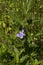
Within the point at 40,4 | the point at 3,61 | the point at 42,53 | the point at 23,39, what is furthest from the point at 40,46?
the point at 40,4

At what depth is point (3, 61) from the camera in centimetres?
260

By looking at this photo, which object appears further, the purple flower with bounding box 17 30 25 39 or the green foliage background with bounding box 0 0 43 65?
the purple flower with bounding box 17 30 25 39

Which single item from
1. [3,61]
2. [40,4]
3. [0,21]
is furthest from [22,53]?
[40,4]

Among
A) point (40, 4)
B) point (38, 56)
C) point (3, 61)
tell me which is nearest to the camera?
point (3, 61)

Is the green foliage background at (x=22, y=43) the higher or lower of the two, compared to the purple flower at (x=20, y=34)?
lower

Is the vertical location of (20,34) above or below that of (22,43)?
above

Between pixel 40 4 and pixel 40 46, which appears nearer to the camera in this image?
pixel 40 46

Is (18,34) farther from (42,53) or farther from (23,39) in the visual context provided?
(42,53)

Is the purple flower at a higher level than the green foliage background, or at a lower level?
higher

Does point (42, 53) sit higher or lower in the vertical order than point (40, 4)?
lower

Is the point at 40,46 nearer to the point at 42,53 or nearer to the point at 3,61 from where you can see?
the point at 42,53

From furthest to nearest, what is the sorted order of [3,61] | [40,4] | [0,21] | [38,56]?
[40,4]
[0,21]
[38,56]
[3,61]

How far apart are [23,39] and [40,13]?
2.94ft

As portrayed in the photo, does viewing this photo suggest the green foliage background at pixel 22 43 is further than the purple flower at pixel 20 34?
No
